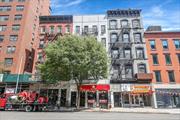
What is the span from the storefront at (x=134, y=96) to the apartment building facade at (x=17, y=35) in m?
20.4

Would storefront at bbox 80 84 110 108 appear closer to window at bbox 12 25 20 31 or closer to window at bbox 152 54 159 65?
window at bbox 152 54 159 65

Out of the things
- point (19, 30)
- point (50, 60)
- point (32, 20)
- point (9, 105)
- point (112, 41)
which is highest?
point (32, 20)

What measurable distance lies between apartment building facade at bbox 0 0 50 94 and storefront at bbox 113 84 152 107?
66.9 ft

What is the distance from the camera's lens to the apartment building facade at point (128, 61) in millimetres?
31750

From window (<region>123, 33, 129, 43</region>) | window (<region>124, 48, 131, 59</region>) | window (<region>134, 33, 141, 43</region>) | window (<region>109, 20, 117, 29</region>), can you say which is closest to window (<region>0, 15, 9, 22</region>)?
window (<region>109, 20, 117, 29</region>)

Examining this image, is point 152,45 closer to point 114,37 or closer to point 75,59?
point 114,37

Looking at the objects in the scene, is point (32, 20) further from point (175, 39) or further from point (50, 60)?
point (175, 39)

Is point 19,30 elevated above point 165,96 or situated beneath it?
elevated above

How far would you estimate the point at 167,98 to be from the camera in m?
31.3

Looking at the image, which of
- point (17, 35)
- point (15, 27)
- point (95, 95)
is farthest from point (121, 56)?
point (15, 27)

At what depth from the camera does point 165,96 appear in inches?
1240

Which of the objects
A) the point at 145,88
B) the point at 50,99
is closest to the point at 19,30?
the point at 50,99

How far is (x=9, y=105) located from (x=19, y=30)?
67.9 feet

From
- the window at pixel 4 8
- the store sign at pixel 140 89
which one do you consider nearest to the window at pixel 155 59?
the store sign at pixel 140 89
